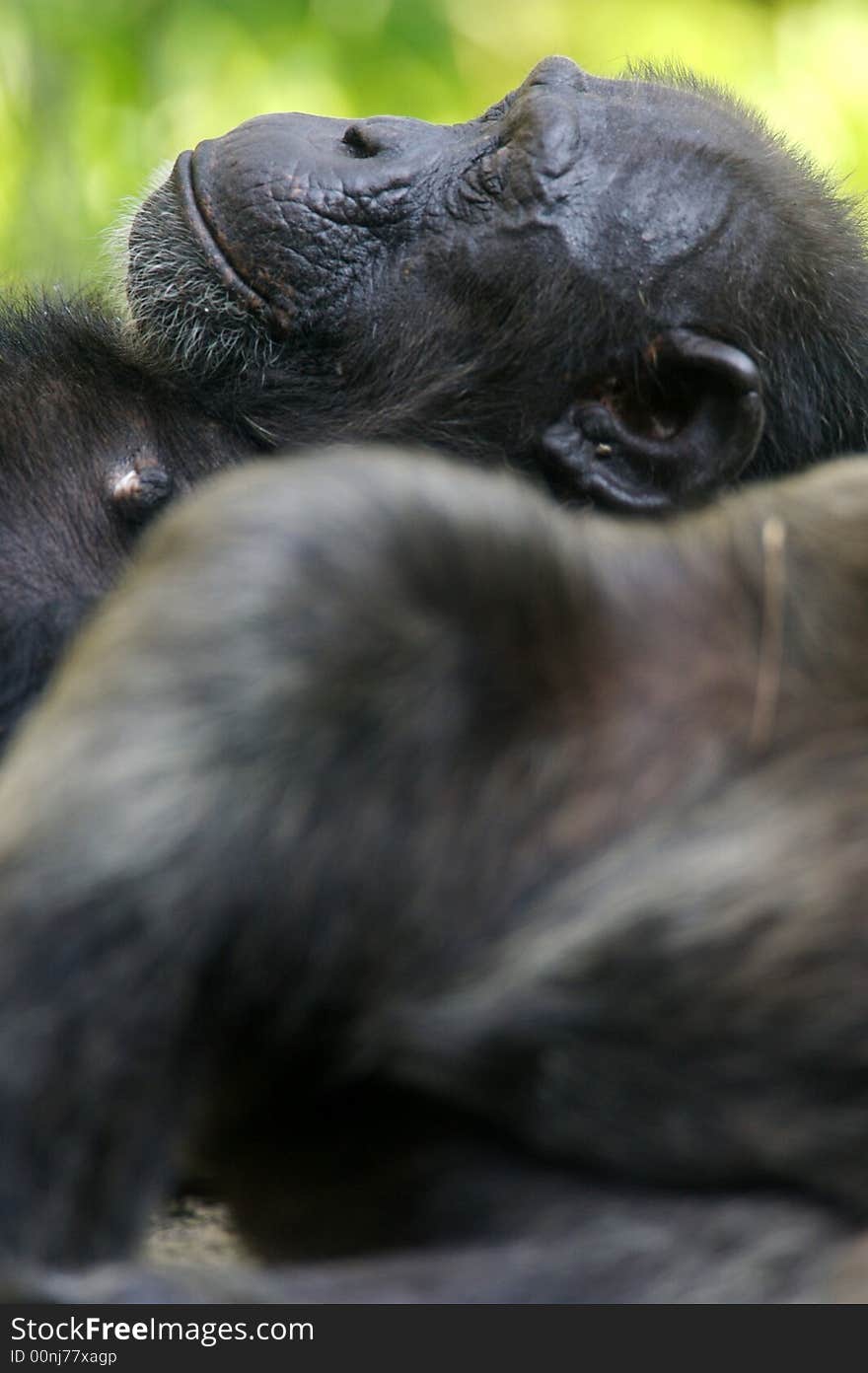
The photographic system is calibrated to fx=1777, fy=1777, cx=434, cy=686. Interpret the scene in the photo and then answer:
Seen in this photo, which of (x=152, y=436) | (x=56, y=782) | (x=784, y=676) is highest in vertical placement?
(x=152, y=436)

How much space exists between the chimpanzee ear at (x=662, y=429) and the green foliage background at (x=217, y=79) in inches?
117

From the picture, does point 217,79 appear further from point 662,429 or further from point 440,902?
point 440,902

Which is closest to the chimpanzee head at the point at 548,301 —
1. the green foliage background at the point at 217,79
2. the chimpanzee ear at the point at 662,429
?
the chimpanzee ear at the point at 662,429

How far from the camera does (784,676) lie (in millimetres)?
1602

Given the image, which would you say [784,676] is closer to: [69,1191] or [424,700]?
[424,700]

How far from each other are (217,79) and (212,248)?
3010 millimetres

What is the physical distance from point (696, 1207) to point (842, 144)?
17.8ft

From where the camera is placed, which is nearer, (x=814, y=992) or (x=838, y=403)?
(x=814, y=992)

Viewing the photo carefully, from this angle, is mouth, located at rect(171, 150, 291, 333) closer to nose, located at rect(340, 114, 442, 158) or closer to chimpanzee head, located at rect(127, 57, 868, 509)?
chimpanzee head, located at rect(127, 57, 868, 509)

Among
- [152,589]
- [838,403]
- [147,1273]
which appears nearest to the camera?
[147,1273]

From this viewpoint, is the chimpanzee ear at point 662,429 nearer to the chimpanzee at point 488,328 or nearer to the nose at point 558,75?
Result: the chimpanzee at point 488,328

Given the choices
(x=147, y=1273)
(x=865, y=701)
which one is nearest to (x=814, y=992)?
(x=865, y=701)

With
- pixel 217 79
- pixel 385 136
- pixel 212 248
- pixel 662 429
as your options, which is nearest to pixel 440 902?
pixel 662 429

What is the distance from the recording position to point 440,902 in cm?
149
